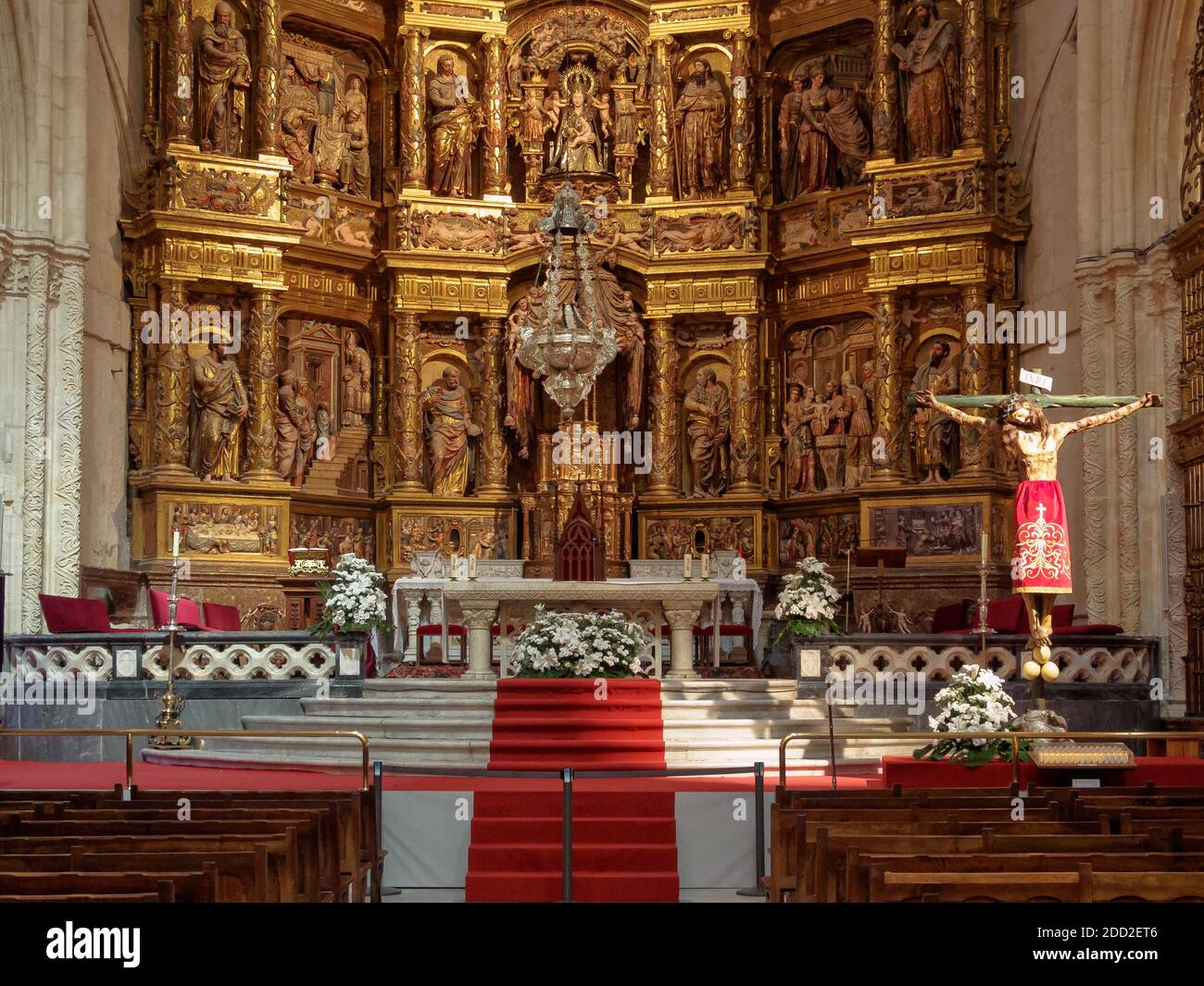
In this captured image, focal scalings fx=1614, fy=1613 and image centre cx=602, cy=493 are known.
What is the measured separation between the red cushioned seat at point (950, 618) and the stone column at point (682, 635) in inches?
135

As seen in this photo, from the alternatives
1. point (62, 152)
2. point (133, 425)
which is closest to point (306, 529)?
point (133, 425)

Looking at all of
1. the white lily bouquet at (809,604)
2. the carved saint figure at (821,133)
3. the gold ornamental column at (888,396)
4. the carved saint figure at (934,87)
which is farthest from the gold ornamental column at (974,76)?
the white lily bouquet at (809,604)

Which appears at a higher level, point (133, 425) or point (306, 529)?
point (133, 425)

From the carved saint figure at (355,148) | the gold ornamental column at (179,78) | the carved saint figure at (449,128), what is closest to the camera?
the gold ornamental column at (179,78)

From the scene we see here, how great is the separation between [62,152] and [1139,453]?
1234cm

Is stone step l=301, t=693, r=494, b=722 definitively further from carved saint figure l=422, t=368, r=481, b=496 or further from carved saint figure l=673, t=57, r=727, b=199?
carved saint figure l=673, t=57, r=727, b=199

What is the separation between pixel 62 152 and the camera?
18.1 metres

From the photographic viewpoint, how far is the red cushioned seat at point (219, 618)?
1844cm

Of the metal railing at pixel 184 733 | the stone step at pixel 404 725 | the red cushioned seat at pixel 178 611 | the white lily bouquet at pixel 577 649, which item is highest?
the red cushioned seat at pixel 178 611

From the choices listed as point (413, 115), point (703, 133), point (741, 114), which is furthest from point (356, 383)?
point (741, 114)

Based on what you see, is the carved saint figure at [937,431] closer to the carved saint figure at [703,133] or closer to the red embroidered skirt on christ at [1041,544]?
the carved saint figure at [703,133]

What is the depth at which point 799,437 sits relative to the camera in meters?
21.8
